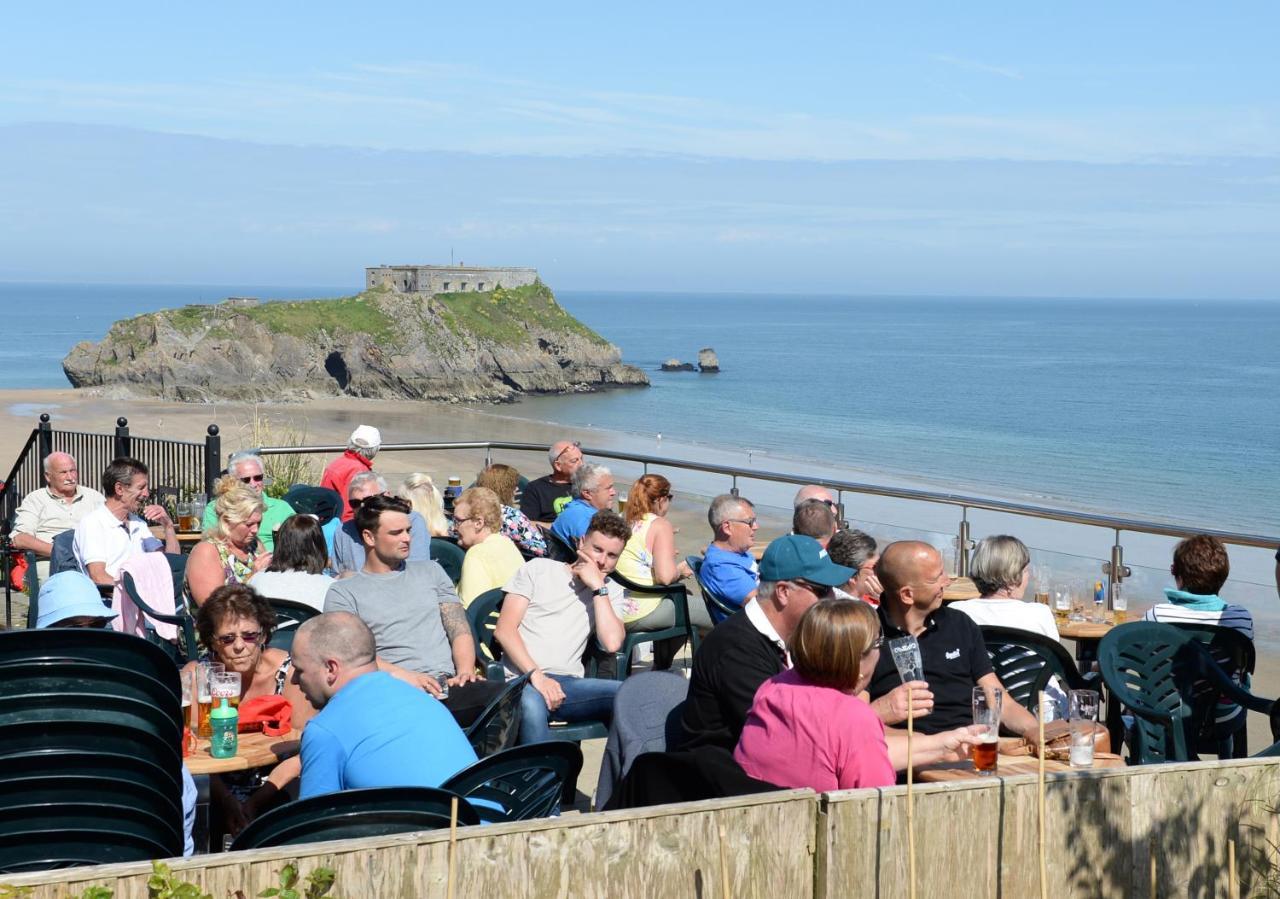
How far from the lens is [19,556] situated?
10.2m

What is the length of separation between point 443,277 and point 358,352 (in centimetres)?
3578

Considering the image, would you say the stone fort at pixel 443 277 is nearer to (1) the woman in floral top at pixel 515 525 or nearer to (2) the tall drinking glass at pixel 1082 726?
(1) the woman in floral top at pixel 515 525

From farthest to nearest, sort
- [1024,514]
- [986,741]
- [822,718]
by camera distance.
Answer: [1024,514], [986,741], [822,718]

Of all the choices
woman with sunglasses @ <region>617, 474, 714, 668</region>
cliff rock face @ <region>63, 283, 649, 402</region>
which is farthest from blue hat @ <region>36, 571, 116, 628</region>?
cliff rock face @ <region>63, 283, 649, 402</region>

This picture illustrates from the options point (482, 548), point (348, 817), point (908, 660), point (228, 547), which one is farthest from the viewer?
point (482, 548)

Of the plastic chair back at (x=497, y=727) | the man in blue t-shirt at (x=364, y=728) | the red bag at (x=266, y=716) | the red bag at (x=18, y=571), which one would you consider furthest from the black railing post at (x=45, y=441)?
the man in blue t-shirt at (x=364, y=728)

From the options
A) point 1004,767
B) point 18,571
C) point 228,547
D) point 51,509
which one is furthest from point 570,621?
point 18,571

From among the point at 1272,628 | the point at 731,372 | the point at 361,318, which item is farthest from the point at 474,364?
the point at 1272,628

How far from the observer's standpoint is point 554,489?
9727 mm

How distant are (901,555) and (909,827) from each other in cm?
155

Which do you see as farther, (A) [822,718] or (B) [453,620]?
(B) [453,620]

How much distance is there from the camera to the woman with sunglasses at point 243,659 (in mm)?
4621

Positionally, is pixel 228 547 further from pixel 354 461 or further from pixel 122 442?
pixel 122 442

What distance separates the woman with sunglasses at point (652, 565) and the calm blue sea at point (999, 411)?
99.4 feet
